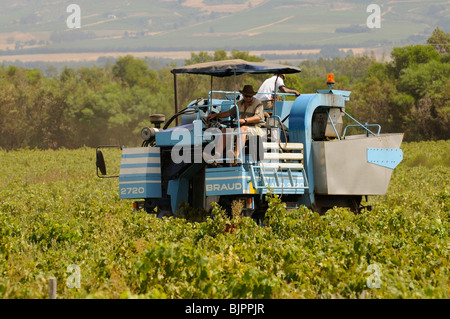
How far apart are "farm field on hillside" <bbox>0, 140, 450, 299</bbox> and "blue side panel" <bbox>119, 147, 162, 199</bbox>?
643 millimetres

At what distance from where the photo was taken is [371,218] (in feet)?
42.5

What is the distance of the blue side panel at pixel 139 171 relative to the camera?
13.9 m

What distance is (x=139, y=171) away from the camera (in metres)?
13.9

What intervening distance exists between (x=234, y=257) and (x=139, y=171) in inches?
191

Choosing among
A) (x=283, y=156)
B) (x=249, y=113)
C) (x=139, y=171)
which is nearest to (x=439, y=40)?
(x=249, y=113)

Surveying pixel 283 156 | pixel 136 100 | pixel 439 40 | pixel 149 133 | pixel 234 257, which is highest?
pixel 439 40

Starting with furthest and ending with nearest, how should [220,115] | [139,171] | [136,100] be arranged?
[136,100] < [139,171] < [220,115]

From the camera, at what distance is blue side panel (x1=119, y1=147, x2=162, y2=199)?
45.6ft

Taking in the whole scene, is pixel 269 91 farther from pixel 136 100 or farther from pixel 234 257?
pixel 136 100

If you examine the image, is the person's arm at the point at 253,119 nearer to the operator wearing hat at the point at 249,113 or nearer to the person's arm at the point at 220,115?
the operator wearing hat at the point at 249,113

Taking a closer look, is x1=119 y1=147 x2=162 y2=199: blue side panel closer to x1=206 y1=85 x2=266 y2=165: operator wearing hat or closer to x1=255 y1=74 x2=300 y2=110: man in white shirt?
x1=206 y1=85 x2=266 y2=165: operator wearing hat
